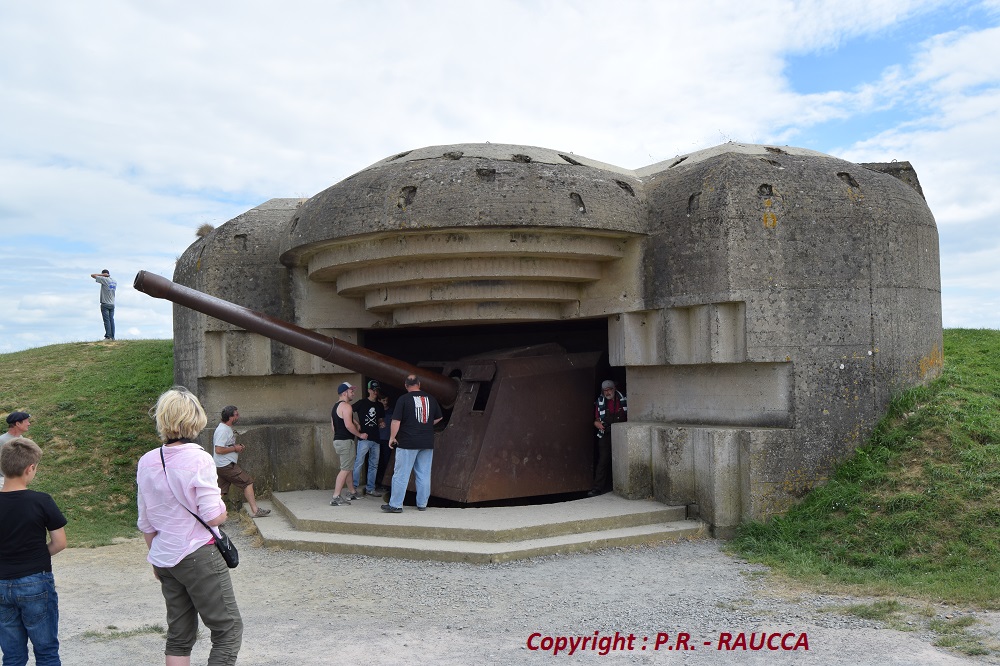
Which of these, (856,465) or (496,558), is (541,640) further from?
(856,465)

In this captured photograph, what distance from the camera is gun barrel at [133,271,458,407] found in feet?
22.2

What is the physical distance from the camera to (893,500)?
6434 mm

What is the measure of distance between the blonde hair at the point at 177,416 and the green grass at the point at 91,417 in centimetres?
524

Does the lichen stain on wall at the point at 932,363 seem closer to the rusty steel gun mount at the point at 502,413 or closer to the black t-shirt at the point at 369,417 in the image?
the rusty steel gun mount at the point at 502,413

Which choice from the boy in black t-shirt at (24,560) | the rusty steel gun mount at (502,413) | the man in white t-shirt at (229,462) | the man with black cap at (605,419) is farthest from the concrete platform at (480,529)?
the boy in black t-shirt at (24,560)

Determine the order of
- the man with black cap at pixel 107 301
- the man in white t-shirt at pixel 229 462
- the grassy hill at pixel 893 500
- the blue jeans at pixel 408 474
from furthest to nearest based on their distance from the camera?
the man with black cap at pixel 107 301
the man in white t-shirt at pixel 229 462
the blue jeans at pixel 408 474
the grassy hill at pixel 893 500

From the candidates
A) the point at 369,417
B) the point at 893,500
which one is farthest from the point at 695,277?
the point at 369,417

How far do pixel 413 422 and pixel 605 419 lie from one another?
219cm

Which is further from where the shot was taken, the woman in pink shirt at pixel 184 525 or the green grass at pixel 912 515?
the green grass at pixel 912 515

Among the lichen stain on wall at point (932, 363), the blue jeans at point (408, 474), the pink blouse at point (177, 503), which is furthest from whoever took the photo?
the lichen stain on wall at point (932, 363)

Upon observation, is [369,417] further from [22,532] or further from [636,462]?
[22,532]

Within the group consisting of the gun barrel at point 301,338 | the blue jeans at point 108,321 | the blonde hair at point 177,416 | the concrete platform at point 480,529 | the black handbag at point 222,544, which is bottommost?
the concrete platform at point 480,529

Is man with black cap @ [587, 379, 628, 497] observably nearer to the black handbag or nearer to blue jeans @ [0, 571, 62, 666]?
the black handbag

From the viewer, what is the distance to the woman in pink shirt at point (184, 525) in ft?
10.8
